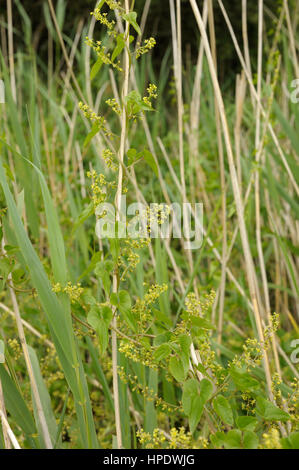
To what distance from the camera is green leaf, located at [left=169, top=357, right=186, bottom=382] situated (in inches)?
16.6

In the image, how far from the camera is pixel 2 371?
0.53 m

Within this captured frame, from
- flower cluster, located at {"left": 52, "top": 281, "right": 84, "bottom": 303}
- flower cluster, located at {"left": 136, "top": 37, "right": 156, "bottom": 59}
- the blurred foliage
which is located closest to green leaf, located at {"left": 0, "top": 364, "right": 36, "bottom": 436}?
flower cluster, located at {"left": 52, "top": 281, "right": 84, "bottom": 303}

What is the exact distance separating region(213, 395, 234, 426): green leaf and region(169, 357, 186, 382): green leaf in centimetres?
4

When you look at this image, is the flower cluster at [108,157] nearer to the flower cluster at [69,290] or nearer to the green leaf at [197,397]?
the flower cluster at [69,290]

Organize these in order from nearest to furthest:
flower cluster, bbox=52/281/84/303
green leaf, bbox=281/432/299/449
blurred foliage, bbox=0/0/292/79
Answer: green leaf, bbox=281/432/299/449, flower cluster, bbox=52/281/84/303, blurred foliage, bbox=0/0/292/79

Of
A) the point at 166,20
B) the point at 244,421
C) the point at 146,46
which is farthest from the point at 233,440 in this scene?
the point at 166,20

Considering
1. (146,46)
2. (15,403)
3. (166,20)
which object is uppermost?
(166,20)

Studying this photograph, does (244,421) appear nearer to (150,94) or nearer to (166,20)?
(150,94)

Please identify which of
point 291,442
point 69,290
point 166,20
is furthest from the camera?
point 166,20

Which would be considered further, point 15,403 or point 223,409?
point 15,403

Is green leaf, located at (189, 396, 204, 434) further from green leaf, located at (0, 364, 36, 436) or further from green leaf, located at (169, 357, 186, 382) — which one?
green leaf, located at (0, 364, 36, 436)

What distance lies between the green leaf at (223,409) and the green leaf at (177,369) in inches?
1.7

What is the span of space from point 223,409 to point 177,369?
6cm

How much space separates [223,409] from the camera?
1.42ft
